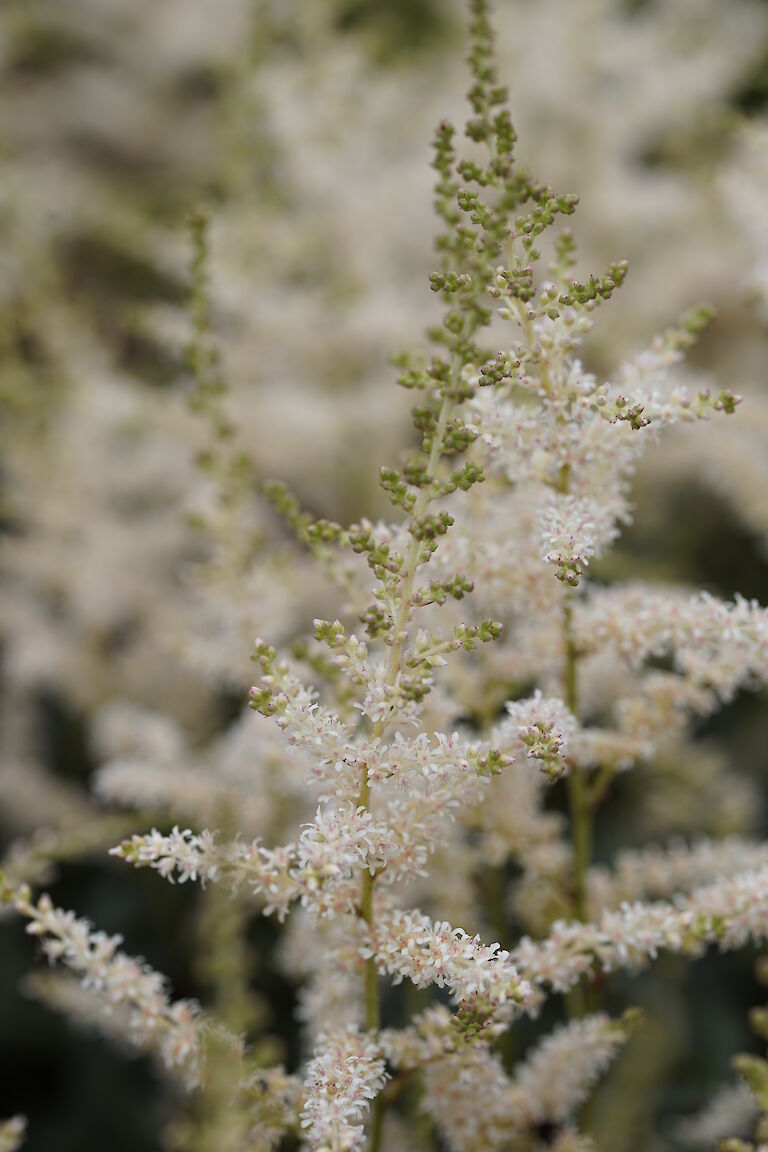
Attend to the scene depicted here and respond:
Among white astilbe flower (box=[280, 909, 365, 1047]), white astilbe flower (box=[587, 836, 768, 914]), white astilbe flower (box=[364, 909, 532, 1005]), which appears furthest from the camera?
white astilbe flower (box=[587, 836, 768, 914])

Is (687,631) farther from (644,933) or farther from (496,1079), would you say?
(496,1079)

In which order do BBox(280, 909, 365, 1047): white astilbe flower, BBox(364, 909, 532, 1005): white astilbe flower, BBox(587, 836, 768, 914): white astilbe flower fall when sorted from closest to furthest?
1. BBox(364, 909, 532, 1005): white astilbe flower
2. BBox(280, 909, 365, 1047): white astilbe flower
3. BBox(587, 836, 768, 914): white astilbe flower

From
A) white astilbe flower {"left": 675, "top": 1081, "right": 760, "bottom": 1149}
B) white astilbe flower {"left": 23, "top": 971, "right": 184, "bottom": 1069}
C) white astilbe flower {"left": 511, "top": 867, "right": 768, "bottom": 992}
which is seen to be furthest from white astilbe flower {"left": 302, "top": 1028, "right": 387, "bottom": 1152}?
white astilbe flower {"left": 675, "top": 1081, "right": 760, "bottom": 1149}

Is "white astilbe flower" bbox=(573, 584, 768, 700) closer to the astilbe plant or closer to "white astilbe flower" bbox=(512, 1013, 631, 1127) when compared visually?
the astilbe plant

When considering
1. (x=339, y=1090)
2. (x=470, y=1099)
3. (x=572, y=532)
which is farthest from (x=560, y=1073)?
(x=572, y=532)

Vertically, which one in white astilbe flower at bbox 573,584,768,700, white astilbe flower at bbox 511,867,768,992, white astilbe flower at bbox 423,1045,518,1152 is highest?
white astilbe flower at bbox 573,584,768,700

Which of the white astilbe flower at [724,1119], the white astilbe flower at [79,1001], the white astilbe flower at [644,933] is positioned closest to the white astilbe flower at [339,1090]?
the white astilbe flower at [644,933]
